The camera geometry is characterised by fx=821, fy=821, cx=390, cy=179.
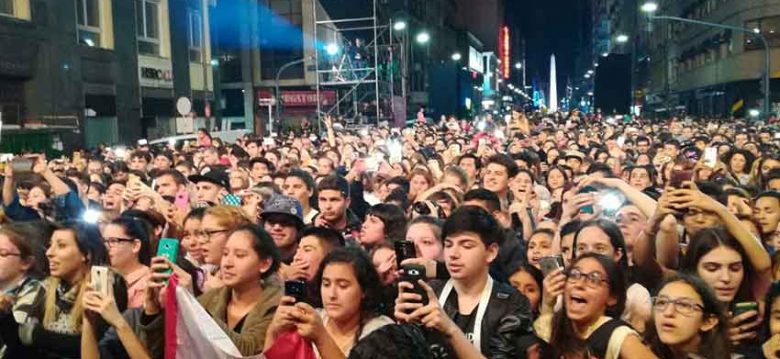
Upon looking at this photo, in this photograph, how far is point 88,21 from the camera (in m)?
30.3

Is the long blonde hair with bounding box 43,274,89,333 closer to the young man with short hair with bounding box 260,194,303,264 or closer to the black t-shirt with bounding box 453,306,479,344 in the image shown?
the young man with short hair with bounding box 260,194,303,264

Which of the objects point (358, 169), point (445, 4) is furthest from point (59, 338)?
point (445, 4)

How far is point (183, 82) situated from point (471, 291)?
33474 millimetres

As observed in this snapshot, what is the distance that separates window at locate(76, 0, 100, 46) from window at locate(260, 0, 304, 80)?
2193 cm

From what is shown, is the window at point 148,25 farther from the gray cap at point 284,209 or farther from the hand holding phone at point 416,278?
the hand holding phone at point 416,278

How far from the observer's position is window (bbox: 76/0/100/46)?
29594 millimetres

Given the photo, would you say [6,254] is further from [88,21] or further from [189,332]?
[88,21]

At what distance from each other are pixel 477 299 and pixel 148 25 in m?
32.6

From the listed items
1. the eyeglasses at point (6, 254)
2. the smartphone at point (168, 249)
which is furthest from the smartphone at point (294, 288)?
the eyeglasses at point (6, 254)

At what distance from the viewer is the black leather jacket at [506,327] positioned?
3922 millimetres

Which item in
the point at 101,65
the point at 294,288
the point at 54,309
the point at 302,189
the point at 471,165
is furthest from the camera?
the point at 101,65

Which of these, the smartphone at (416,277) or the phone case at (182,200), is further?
the phone case at (182,200)

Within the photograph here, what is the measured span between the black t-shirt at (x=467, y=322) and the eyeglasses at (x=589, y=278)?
0.50 meters

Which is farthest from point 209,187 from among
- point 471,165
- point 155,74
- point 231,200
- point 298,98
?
point 298,98
